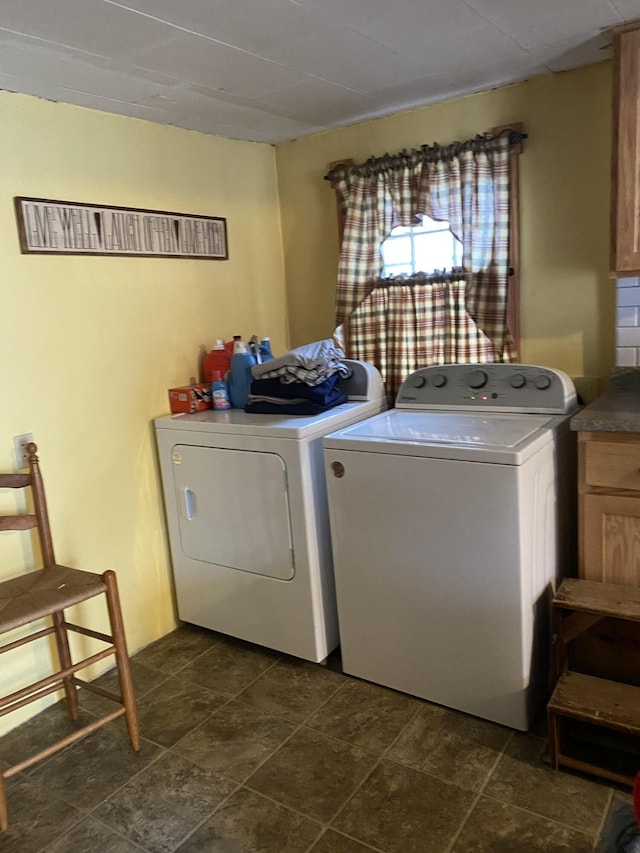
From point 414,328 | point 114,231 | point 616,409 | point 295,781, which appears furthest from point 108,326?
point 616,409

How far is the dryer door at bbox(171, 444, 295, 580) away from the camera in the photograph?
2.39 m

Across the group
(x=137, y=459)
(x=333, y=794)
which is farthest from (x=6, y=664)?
(x=333, y=794)

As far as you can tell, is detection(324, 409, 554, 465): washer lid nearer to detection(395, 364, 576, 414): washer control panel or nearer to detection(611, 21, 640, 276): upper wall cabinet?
detection(395, 364, 576, 414): washer control panel

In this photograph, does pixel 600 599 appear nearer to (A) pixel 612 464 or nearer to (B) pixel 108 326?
(A) pixel 612 464

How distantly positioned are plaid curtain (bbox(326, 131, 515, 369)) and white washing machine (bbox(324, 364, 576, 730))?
384 millimetres

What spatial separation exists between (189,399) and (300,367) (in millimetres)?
512

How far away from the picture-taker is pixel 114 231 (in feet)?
8.25

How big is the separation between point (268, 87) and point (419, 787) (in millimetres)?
2335

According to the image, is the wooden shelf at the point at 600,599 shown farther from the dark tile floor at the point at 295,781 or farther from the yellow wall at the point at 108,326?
the yellow wall at the point at 108,326

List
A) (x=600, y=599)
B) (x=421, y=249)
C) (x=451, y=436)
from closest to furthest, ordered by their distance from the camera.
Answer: (x=600, y=599) → (x=451, y=436) → (x=421, y=249)

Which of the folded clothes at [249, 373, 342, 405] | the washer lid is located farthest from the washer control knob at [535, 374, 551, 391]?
the folded clothes at [249, 373, 342, 405]

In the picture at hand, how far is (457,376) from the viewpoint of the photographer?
8.51 ft

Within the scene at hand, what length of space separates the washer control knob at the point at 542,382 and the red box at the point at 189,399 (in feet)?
4.34

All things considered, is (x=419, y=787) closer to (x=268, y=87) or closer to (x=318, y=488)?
(x=318, y=488)
